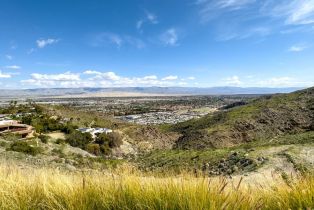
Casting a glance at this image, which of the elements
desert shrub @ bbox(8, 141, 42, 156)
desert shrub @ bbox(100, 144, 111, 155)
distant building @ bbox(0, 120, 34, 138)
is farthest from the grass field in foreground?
desert shrub @ bbox(100, 144, 111, 155)

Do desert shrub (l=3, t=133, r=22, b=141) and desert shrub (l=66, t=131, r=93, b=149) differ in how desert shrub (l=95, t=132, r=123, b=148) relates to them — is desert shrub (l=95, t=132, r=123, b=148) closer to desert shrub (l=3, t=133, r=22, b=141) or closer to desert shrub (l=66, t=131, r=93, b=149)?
desert shrub (l=66, t=131, r=93, b=149)

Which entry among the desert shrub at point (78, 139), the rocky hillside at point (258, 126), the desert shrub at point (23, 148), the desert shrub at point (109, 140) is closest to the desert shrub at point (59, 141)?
the desert shrub at point (78, 139)

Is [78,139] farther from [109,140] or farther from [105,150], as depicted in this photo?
[109,140]

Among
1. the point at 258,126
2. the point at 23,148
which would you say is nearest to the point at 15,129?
the point at 23,148

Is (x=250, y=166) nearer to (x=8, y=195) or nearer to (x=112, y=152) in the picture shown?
(x=8, y=195)

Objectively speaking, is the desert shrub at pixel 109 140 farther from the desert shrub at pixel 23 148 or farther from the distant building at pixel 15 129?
the desert shrub at pixel 23 148

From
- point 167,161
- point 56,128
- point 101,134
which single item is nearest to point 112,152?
point 101,134
